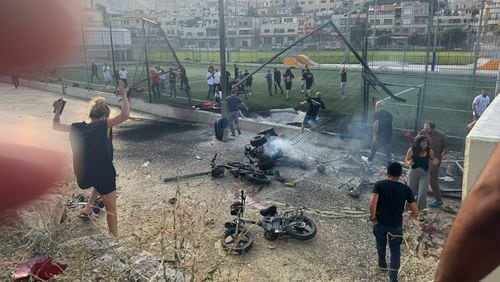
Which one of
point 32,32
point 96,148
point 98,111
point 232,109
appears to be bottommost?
point 232,109

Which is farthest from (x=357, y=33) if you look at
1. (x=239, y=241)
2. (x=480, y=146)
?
(x=480, y=146)

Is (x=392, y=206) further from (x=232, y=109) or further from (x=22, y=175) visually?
(x=232, y=109)

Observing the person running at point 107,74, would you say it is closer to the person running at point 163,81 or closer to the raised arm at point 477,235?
the person running at point 163,81

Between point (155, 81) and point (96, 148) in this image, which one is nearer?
point (96, 148)

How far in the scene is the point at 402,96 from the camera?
536 inches

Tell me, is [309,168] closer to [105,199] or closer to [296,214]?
[296,214]

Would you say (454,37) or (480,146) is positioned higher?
(454,37)

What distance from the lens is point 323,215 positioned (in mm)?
6516

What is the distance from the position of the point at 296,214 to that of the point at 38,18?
5.92 meters

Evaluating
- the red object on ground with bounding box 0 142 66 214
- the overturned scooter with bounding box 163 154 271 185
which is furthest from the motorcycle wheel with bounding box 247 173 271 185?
the red object on ground with bounding box 0 142 66 214

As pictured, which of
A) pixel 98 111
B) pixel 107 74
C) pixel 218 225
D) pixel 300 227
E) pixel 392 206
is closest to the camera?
pixel 392 206

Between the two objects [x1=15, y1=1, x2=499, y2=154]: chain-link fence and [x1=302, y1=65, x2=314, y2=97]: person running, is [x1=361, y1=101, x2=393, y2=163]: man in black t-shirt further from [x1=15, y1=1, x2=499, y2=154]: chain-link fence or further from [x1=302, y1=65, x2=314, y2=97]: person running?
[x1=302, y1=65, x2=314, y2=97]: person running

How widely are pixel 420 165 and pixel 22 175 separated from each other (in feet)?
20.6

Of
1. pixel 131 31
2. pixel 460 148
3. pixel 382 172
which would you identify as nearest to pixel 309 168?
pixel 382 172
